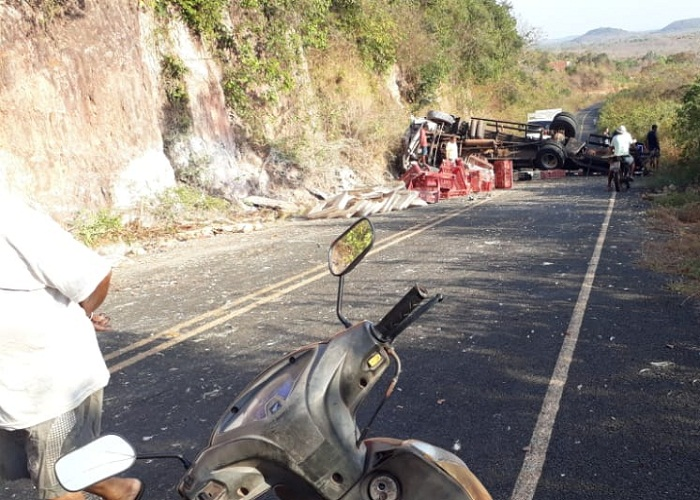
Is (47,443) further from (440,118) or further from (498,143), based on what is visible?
(498,143)

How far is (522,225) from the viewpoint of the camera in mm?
12516

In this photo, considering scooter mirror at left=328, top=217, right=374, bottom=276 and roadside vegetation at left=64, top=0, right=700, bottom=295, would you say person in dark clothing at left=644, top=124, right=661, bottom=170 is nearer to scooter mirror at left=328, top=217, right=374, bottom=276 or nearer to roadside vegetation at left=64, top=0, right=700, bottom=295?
roadside vegetation at left=64, top=0, right=700, bottom=295

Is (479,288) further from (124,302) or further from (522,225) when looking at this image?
(522,225)

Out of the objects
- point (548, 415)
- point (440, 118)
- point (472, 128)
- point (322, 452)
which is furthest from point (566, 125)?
point (322, 452)

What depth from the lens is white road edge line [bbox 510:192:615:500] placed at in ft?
11.5

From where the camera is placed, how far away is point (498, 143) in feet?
77.5

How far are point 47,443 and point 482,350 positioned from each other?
380cm

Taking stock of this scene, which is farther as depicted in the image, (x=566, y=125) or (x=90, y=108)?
(x=566, y=125)

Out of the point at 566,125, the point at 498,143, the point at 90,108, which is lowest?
the point at 498,143

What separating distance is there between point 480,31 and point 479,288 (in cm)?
3777

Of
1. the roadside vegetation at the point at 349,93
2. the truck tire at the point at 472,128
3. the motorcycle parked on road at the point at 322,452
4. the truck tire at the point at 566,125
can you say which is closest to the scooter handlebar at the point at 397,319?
the motorcycle parked on road at the point at 322,452

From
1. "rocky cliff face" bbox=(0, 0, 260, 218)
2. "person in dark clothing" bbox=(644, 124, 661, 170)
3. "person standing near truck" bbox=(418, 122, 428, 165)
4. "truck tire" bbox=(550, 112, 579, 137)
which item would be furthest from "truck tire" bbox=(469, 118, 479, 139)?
"rocky cliff face" bbox=(0, 0, 260, 218)

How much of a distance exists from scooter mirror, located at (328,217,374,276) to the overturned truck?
20906mm

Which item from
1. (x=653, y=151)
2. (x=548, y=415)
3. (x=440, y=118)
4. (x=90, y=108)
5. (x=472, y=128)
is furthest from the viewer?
(x=472, y=128)
